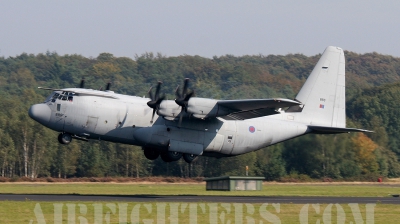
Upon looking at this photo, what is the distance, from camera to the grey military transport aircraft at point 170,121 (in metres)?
32.3

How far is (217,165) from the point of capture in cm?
6119

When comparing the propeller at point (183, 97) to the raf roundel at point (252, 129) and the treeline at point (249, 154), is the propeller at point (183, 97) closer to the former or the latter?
the raf roundel at point (252, 129)

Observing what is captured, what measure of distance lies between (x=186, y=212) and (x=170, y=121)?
9.05m

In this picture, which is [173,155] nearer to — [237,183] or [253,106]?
[253,106]

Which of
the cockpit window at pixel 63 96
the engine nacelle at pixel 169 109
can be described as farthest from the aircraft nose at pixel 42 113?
the engine nacelle at pixel 169 109

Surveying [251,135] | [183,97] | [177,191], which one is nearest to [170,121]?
[183,97]

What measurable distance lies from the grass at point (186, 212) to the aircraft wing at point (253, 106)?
557 cm

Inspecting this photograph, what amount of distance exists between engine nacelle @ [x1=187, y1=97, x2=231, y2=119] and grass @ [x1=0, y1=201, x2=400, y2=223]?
603 centimetres

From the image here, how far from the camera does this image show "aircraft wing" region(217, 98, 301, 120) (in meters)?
31.7

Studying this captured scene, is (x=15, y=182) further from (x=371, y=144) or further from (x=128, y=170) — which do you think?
(x=371, y=144)

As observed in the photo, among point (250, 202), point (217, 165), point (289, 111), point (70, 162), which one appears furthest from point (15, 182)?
point (250, 202)

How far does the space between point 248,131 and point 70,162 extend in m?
30.4

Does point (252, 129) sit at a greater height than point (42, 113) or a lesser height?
lesser

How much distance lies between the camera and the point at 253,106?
32531 millimetres
